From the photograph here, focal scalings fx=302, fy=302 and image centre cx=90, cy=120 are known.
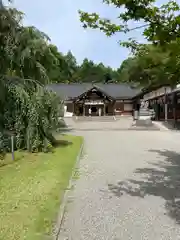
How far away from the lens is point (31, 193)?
6.48m

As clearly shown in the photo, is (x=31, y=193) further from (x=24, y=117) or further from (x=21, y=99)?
(x=21, y=99)

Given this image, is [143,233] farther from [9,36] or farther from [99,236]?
[9,36]

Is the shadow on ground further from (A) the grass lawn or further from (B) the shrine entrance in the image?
(B) the shrine entrance

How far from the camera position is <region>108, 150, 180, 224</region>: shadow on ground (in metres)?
6.01

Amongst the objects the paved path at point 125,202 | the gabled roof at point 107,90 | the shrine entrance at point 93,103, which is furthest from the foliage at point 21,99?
the gabled roof at point 107,90

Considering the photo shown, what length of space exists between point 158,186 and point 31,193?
306 centimetres

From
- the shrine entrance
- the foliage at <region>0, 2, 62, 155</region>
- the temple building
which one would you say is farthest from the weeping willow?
the shrine entrance

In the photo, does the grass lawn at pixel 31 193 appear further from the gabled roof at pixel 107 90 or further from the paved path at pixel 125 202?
the gabled roof at pixel 107 90

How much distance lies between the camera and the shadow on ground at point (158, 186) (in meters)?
6.01

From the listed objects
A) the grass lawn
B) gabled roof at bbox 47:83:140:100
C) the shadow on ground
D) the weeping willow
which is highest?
gabled roof at bbox 47:83:140:100

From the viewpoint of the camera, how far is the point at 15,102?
12750 millimetres

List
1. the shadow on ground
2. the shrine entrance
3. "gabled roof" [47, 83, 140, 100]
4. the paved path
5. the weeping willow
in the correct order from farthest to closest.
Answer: "gabled roof" [47, 83, 140, 100], the shrine entrance, the weeping willow, the shadow on ground, the paved path

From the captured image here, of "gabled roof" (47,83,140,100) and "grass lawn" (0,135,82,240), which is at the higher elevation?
"gabled roof" (47,83,140,100)

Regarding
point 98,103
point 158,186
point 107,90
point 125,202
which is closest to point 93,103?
point 98,103
